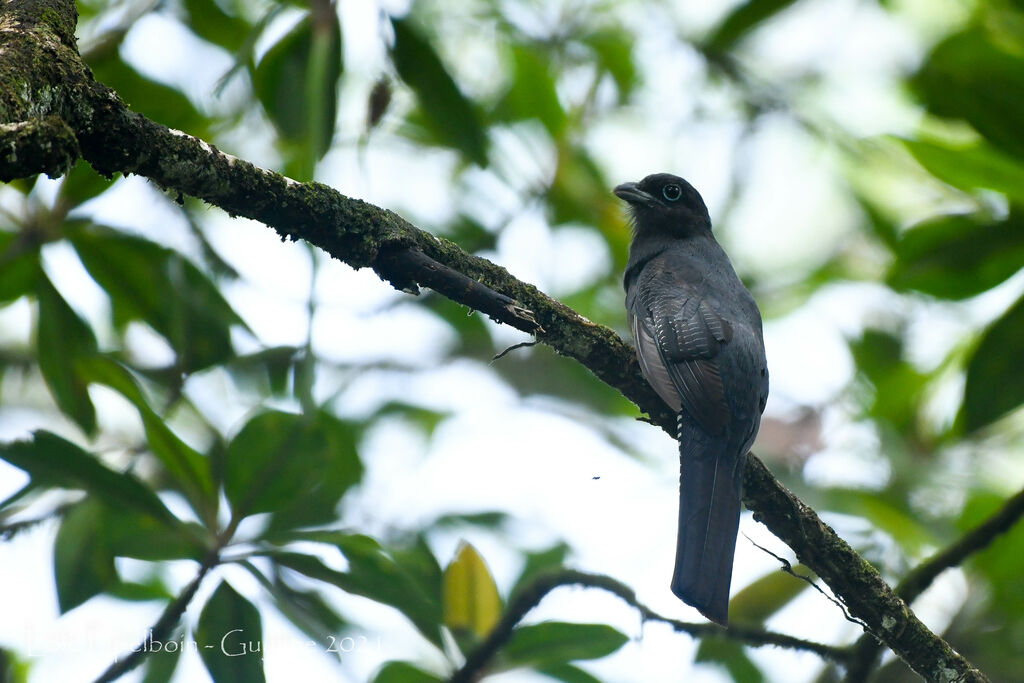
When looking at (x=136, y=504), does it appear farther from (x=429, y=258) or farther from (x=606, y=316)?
(x=606, y=316)

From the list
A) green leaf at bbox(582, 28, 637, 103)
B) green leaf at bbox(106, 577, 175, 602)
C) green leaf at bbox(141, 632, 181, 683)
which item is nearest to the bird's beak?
green leaf at bbox(582, 28, 637, 103)

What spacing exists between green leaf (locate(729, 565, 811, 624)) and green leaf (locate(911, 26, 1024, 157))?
7.65ft

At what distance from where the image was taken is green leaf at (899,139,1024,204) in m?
4.17

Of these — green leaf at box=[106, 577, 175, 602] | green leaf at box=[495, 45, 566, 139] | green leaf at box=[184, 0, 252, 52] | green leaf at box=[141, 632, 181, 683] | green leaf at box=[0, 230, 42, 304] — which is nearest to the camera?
green leaf at box=[141, 632, 181, 683]

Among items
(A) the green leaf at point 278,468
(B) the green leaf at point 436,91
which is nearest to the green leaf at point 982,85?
(B) the green leaf at point 436,91

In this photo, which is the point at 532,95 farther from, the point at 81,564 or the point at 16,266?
the point at 81,564

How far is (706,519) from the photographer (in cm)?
357

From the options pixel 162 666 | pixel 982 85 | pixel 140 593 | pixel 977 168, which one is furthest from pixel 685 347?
pixel 140 593

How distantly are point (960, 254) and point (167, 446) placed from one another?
147 inches

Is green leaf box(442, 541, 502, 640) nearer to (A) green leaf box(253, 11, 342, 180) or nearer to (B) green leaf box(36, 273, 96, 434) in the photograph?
(B) green leaf box(36, 273, 96, 434)

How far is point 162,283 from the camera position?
14.4ft

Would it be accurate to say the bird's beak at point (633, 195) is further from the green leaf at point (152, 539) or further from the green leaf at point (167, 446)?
the green leaf at point (152, 539)

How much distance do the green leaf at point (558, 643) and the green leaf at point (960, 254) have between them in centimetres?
237

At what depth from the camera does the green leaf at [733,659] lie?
472cm
